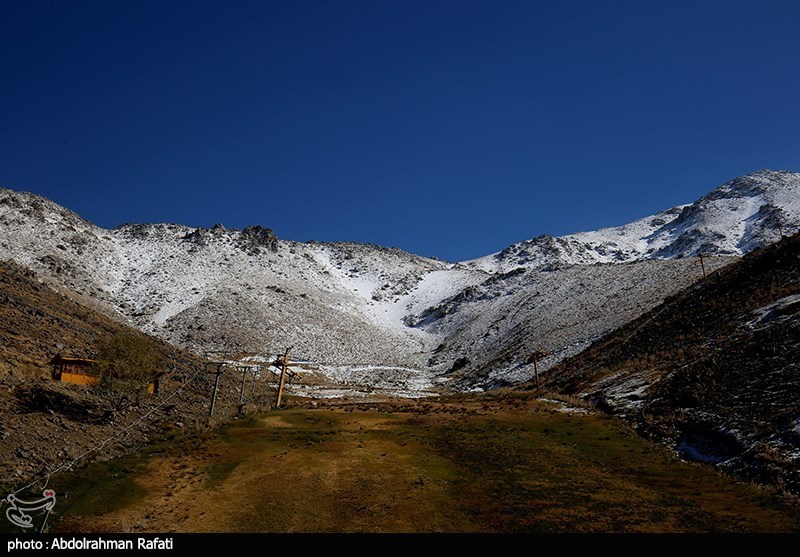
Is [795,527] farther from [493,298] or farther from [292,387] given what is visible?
[493,298]

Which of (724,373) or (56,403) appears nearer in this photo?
Result: (56,403)

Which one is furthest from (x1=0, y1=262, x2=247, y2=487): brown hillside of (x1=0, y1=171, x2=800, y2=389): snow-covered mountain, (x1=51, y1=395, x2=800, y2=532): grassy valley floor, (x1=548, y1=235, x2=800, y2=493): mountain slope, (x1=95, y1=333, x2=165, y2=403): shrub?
(x1=0, y1=171, x2=800, y2=389): snow-covered mountain

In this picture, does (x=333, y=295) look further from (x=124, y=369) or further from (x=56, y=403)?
(x=56, y=403)

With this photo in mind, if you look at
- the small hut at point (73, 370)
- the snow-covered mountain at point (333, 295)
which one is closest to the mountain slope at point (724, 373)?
the snow-covered mountain at point (333, 295)

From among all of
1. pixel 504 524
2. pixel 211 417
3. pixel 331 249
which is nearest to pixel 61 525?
pixel 504 524

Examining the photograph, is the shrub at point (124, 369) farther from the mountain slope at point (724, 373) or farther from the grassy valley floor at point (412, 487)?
the mountain slope at point (724, 373)

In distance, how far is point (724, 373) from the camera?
1114 inches

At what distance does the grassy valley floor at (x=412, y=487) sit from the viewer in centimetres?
1529

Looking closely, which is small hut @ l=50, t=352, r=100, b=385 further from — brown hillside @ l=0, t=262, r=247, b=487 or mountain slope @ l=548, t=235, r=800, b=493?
mountain slope @ l=548, t=235, r=800, b=493

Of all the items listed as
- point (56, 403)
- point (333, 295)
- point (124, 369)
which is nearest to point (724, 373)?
point (124, 369)

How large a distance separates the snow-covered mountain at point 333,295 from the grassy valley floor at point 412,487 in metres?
43.4

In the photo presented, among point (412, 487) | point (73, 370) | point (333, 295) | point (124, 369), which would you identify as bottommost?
point (412, 487)

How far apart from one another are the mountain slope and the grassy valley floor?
1.83m

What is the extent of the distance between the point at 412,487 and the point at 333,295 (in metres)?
123
